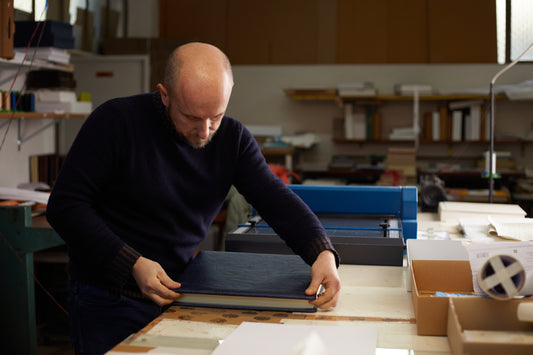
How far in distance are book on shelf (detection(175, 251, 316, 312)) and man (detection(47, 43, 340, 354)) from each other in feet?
0.13

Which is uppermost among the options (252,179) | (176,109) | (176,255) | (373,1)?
(373,1)

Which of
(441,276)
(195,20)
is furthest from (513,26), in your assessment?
(441,276)

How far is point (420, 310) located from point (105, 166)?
0.76m

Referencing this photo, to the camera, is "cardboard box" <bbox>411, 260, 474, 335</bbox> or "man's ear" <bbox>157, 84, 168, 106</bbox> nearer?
"cardboard box" <bbox>411, 260, 474, 335</bbox>

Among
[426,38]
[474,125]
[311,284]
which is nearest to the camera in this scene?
[311,284]

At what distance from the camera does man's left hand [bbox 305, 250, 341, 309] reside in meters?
1.20

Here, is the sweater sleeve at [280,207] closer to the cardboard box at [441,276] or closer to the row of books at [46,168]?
the cardboard box at [441,276]

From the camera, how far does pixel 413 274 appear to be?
1.22 metres

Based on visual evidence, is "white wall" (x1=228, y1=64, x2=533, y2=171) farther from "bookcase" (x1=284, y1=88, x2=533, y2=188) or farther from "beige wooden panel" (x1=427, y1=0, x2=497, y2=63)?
"beige wooden panel" (x1=427, y1=0, x2=497, y2=63)

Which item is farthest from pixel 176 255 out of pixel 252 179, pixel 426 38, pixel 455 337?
pixel 426 38

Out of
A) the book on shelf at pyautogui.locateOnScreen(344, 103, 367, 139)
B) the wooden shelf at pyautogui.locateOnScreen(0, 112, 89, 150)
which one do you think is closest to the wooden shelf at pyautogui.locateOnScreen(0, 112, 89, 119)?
the wooden shelf at pyautogui.locateOnScreen(0, 112, 89, 150)

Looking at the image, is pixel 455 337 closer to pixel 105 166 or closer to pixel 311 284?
pixel 311 284

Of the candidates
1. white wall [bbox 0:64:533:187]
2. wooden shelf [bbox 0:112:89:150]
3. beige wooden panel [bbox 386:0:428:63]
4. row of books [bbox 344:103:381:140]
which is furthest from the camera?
beige wooden panel [bbox 386:0:428:63]

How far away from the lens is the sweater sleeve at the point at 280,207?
1357 mm
